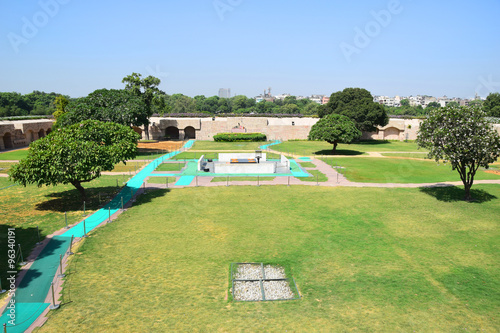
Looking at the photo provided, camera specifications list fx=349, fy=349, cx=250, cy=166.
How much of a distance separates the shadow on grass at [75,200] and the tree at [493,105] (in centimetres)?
8262

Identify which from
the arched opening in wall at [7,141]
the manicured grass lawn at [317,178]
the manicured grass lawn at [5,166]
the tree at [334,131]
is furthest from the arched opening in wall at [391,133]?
the arched opening in wall at [7,141]

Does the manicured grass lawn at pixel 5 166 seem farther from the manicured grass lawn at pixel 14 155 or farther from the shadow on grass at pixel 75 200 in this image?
the shadow on grass at pixel 75 200

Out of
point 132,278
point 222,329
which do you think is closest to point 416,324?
point 222,329

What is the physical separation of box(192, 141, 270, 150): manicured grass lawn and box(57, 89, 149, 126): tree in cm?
1039

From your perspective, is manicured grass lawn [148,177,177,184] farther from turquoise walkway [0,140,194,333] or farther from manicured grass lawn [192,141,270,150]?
manicured grass lawn [192,141,270,150]

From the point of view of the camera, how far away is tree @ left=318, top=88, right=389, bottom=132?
191ft

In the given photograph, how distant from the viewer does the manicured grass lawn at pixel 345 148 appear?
50219 mm

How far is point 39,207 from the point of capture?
2256cm

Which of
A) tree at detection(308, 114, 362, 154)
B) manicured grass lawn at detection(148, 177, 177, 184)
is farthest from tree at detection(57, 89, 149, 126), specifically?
tree at detection(308, 114, 362, 154)

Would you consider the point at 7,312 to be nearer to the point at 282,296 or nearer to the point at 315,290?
the point at 282,296

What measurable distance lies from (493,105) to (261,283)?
91.9 meters

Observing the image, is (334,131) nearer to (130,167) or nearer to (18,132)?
(130,167)

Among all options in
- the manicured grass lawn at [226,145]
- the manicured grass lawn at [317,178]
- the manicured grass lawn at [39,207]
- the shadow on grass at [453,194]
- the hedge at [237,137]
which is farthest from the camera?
the hedge at [237,137]

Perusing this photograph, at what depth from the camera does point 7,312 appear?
11273 millimetres
